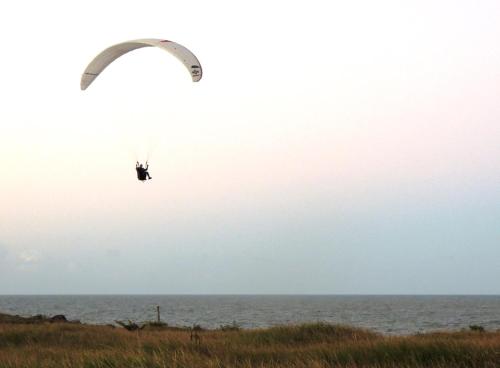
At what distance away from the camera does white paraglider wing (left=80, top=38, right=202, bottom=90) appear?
23328 millimetres

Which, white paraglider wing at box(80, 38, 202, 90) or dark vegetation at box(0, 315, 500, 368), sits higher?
white paraglider wing at box(80, 38, 202, 90)

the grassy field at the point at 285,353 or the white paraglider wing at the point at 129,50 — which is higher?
the white paraglider wing at the point at 129,50

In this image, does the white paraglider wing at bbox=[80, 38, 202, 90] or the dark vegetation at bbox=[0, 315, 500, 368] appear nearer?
the dark vegetation at bbox=[0, 315, 500, 368]

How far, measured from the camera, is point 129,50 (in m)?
27.1

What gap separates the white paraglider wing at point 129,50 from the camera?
23328 millimetres

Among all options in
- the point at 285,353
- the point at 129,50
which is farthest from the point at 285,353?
the point at 129,50

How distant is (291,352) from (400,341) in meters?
2.72

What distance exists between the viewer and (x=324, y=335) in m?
21.6

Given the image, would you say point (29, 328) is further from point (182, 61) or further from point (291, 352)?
point (291, 352)

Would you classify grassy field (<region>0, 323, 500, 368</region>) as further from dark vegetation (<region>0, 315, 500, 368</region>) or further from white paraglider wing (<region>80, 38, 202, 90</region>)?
white paraglider wing (<region>80, 38, 202, 90</region>)

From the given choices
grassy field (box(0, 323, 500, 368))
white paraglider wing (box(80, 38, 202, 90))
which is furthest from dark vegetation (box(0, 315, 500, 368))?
white paraglider wing (box(80, 38, 202, 90))

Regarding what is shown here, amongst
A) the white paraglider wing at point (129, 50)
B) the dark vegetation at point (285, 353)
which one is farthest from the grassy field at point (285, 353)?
the white paraglider wing at point (129, 50)

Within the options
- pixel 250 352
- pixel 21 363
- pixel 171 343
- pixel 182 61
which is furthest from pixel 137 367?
pixel 182 61

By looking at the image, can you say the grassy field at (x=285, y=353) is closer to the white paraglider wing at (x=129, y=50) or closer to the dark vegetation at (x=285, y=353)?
the dark vegetation at (x=285, y=353)
